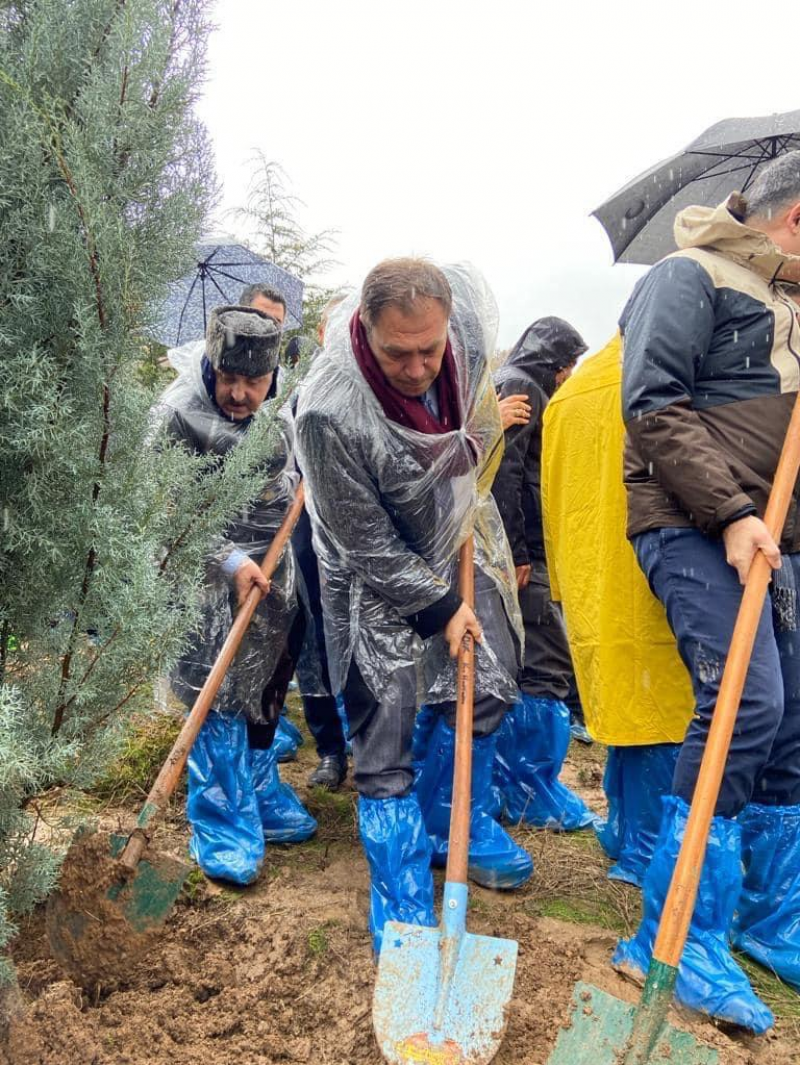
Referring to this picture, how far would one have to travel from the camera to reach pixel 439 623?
106 inches

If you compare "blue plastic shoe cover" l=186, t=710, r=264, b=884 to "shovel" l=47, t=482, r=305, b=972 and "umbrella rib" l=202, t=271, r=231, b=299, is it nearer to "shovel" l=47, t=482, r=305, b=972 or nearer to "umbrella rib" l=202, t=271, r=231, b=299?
"shovel" l=47, t=482, r=305, b=972

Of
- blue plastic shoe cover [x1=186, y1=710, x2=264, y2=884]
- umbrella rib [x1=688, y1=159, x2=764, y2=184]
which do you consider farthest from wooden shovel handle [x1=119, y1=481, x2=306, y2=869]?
umbrella rib [x1=688, y1=159, x2=764, y2=184]

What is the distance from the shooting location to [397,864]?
2.52m

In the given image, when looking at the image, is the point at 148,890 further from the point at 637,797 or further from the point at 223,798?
the point at 637,797

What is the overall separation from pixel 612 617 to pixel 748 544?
0.67 m

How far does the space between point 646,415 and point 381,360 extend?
2.34 feet

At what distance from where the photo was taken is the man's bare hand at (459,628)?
2678 mm

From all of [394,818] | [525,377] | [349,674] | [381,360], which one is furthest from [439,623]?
[525,377]

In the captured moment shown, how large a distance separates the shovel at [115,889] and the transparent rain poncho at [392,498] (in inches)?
26.6

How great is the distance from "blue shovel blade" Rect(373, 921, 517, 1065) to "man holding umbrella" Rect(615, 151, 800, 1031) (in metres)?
0.44

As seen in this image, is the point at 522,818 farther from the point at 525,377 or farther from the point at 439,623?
the point at 525,377

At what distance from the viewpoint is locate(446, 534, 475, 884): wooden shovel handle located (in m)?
2.36

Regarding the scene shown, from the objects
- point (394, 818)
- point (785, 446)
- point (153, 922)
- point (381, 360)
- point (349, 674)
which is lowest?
point (153, 922)

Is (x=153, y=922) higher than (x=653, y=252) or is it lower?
lower
